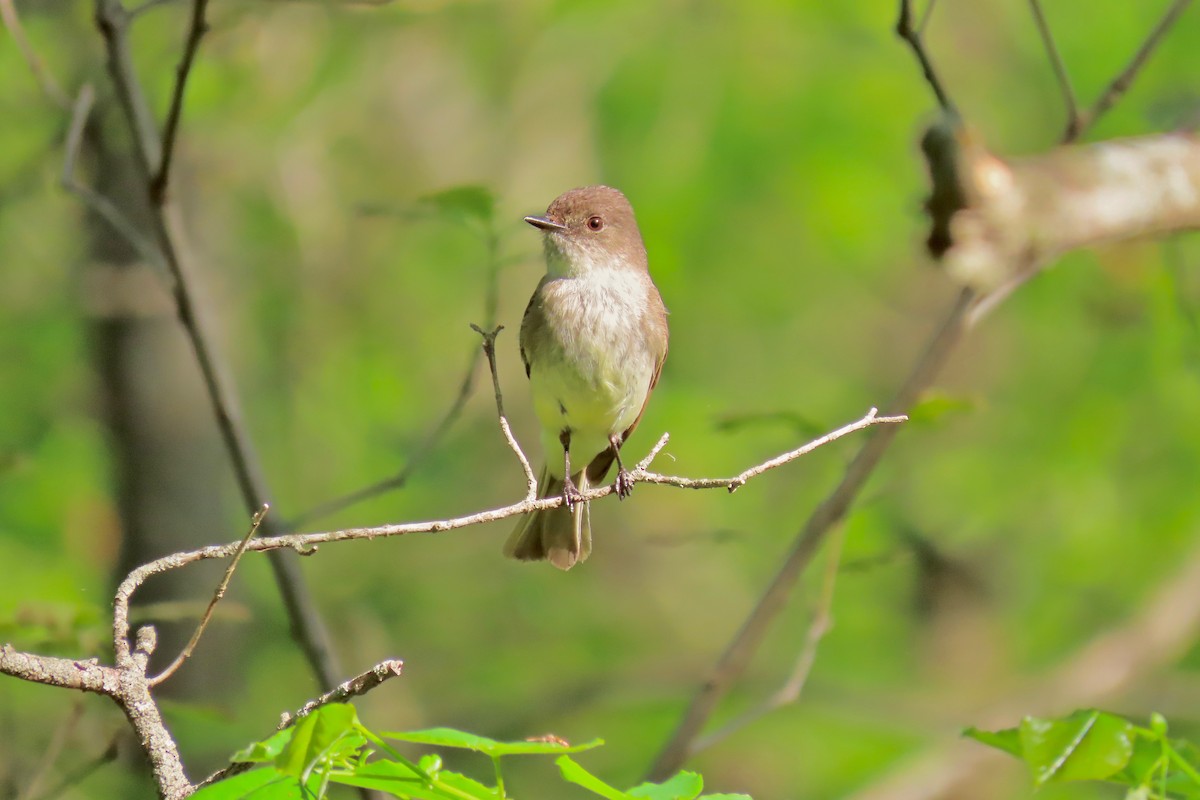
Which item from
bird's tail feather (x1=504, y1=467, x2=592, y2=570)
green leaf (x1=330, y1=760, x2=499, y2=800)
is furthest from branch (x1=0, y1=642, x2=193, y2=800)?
bird's tail feather (x1=504, y1=467, x2=592, y2=570)

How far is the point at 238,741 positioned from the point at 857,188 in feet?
16.8

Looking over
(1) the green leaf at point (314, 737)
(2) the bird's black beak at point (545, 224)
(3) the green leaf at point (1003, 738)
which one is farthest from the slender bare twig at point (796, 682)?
(1) the green leaf at point (314, 737)

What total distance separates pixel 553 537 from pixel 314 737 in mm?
3484

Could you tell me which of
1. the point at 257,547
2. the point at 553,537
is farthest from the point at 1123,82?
the point at 257,547

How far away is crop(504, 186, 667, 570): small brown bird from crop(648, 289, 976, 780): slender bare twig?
36.3 inches

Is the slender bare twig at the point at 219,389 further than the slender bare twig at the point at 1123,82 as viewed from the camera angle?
Yes

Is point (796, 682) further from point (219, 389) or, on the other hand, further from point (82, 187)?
point (82, 187)

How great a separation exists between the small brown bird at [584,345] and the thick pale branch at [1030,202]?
3.45 metres

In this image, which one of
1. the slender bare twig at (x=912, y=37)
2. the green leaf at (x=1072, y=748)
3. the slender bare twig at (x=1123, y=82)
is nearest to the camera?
the green leaf at (x=1072, y=748)

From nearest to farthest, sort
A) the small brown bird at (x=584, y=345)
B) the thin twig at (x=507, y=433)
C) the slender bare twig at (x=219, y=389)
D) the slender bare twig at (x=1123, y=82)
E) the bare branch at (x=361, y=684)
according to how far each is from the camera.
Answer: the bare branch at (x=361, y=684) < the thin twig at (x=507, y=433) < the slender bare twig at (x=1123, y=82) < the slender bare twig at (x=219, y=389) < the small brown bird at (x=584, y=345)

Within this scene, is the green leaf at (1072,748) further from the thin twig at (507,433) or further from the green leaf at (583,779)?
the thin twig at (507,433)

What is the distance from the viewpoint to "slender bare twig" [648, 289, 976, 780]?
3.82 m

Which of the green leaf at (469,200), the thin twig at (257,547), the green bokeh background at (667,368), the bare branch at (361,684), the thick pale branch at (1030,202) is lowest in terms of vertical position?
the green bokeh background at (667,368)

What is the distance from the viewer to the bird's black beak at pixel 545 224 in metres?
5.25
